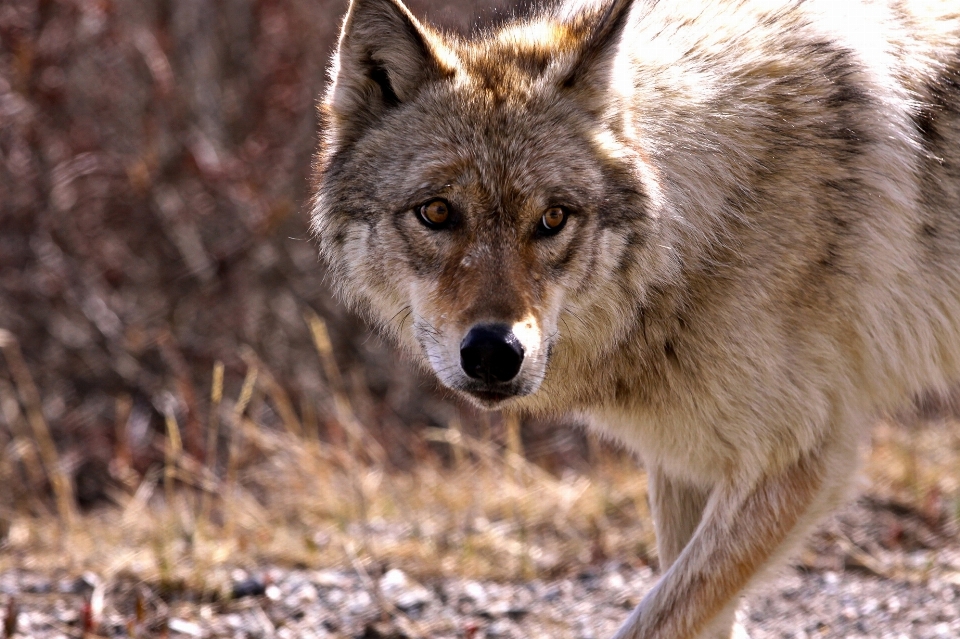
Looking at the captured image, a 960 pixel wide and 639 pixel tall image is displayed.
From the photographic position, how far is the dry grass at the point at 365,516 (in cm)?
454

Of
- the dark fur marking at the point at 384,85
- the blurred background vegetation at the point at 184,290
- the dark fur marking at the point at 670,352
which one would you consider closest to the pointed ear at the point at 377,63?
the dark fur marking at the point at 384,85

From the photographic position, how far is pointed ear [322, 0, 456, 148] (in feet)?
10.3

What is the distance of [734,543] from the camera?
125 inches

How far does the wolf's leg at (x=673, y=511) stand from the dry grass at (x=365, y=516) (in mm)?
1015

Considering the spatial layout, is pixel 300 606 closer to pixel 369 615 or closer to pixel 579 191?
pixel 369 615

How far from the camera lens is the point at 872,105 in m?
3.30

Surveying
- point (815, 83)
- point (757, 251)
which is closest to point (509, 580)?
point (757, 251)

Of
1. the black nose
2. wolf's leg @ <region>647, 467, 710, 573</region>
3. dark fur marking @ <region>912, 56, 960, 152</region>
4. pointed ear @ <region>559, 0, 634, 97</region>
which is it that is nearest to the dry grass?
wolf's leg @ <region>647, 467, 710, 573</region>

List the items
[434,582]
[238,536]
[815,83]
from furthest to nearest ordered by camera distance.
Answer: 1. [238,536]
2. [434,582]
3. [815,83]

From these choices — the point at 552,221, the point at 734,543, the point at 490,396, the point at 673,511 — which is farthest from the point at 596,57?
the point at 673,511

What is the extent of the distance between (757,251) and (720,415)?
0.50 m

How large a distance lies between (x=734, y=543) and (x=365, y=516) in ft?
6.59

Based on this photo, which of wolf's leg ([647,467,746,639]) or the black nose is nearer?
the black nose

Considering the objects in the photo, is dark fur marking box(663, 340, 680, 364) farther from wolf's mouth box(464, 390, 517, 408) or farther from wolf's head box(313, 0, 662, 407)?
wolf's mouth box(464, 390, 517, 408)
